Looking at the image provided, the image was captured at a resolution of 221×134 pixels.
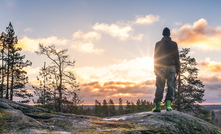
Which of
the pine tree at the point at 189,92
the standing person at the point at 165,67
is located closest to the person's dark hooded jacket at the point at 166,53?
the standing person at the point at 165,67

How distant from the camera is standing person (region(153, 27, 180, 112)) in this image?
8.32 m

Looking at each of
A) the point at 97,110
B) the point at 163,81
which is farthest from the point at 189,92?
the point at 97,110

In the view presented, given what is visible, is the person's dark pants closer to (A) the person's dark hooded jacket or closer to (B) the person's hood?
(A) the person's dark hooded jacket

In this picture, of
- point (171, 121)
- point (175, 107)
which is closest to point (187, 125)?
point (171, 121)

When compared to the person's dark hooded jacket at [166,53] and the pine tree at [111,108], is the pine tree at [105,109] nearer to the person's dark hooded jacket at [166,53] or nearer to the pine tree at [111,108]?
the pine tree at [111,108]

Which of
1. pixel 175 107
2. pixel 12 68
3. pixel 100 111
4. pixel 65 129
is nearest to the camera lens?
pixel 65 129

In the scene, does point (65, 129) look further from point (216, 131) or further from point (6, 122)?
point (216, 131)

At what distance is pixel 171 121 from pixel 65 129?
3.90m

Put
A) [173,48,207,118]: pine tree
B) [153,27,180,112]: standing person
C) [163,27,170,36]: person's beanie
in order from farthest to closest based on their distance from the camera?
[173,48,207,118]: pine tree
[163,27,170,36]: person's beanie
[153,27,180,112]: standing person

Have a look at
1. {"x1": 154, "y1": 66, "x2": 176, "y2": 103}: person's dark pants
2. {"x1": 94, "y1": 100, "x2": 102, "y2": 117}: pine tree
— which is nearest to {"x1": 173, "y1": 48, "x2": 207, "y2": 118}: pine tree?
{"x1": 154, "y1": 66, "x2": 176, "y2": 103}: person's dark pants

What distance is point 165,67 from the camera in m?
8.30

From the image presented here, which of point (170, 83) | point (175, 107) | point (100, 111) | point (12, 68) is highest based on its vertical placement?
point (12, 68)

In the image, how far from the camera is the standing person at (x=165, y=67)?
27.3ft

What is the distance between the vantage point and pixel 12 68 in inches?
1348
